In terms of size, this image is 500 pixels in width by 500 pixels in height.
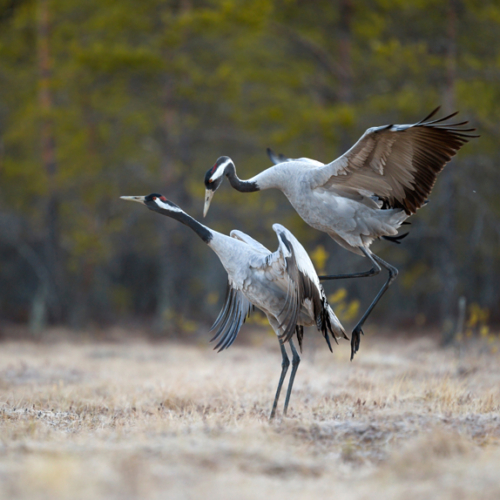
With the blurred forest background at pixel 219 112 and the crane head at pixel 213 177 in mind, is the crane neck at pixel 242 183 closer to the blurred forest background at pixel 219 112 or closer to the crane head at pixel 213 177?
the crane head at pixel 213 177

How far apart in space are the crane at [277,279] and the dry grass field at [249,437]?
0.70m

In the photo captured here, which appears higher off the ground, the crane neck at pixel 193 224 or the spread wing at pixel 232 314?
the crane neck at pixel 193 224

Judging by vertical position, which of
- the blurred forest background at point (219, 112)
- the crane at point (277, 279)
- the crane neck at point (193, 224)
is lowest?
the crane at point (277, 279)

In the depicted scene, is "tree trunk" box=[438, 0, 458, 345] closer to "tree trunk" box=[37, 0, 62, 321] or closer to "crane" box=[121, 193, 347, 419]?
"crane" box=[121, 193, 347, 419]

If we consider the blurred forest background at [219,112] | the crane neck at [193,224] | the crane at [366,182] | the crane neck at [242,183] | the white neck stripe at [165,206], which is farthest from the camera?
the blurred forest background at [219,112]

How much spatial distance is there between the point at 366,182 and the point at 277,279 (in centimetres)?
115

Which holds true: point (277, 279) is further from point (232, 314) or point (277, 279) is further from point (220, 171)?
point (220, 171)

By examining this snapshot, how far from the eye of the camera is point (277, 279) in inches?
192

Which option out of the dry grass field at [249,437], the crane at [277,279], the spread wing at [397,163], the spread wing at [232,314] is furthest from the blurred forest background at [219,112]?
the crane at [277,279]

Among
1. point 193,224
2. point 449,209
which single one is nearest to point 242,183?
point 193,224

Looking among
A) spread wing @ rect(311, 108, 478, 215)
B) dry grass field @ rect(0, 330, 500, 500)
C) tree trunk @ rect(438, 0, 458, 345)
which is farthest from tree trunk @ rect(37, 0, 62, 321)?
spread wing @ rect(311, 108, 478, 215)

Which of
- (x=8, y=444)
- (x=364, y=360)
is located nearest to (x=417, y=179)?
(x=8, y=444)

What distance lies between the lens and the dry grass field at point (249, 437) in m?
2.87

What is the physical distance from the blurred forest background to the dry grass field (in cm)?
467
